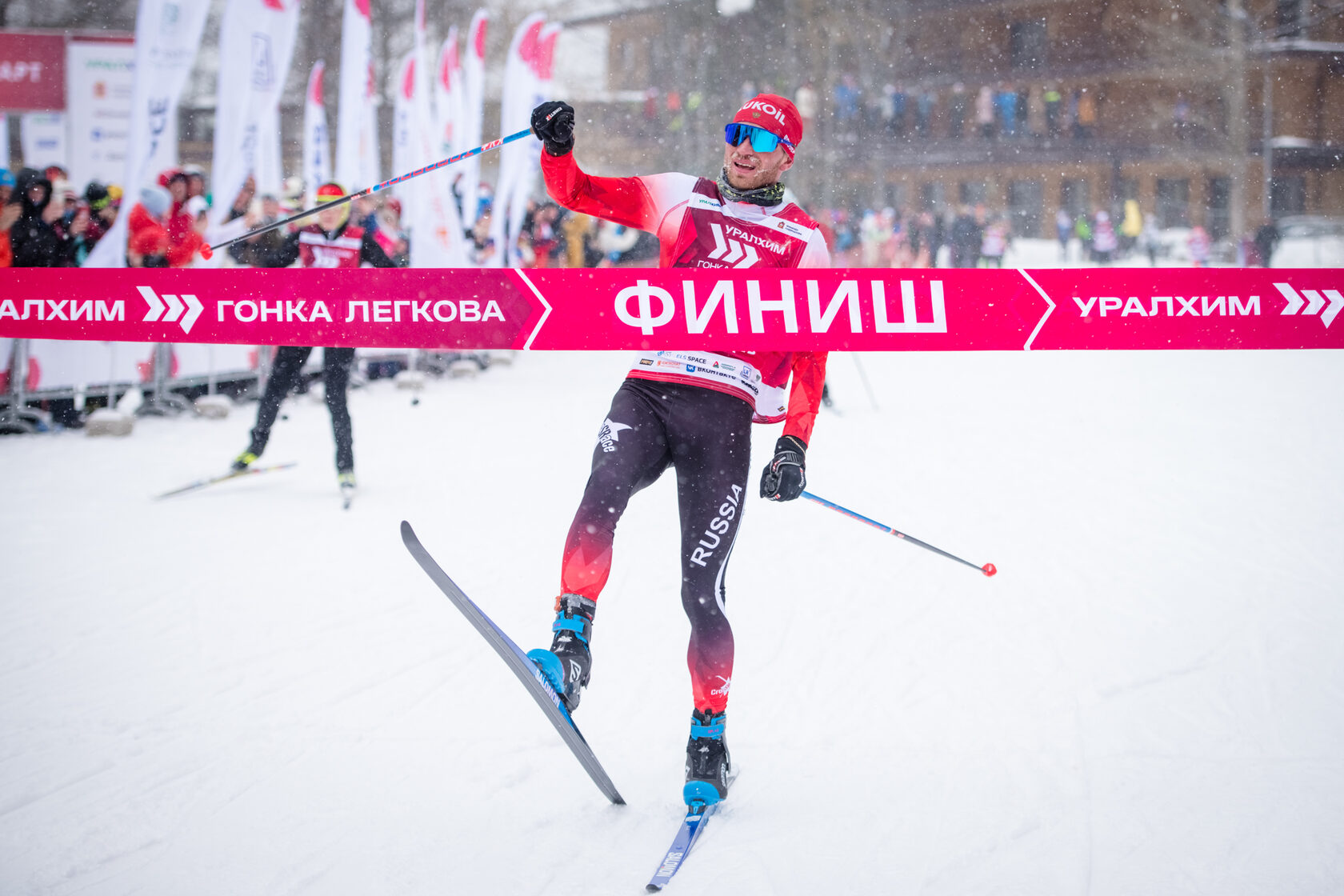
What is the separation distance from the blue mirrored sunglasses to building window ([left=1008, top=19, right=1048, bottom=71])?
3749 cm

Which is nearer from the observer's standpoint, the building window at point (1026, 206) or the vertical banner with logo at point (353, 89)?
the vertical banner with logo at point (353, 89)

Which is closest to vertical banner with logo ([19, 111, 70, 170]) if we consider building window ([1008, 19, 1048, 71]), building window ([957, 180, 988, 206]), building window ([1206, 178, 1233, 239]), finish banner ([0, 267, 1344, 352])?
finish banner ([0, 267, 1344, 352])

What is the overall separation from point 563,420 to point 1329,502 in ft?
22.4

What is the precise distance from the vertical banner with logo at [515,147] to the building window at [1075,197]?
25.4 metres

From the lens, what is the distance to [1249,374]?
14727 millimetres

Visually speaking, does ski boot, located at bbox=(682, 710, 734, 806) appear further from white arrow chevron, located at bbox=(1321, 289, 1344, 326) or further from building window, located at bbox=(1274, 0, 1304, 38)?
building window, located at bbox=(1274, 0, 1304, 38)

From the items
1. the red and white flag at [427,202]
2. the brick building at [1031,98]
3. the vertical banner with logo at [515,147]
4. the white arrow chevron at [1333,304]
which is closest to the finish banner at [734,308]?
the white arrow chevron at [1333,304]

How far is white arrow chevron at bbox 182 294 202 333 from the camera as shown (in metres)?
3.43

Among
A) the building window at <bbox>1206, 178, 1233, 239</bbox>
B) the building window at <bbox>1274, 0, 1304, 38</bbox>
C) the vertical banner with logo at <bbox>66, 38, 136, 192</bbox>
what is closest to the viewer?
the vertical banner with logo at <bbox>66, 38, 136, 192</bbox>

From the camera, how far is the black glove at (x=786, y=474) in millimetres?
3158

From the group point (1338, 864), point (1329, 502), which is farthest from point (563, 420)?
point (1338, 864)

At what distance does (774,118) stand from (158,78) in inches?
362

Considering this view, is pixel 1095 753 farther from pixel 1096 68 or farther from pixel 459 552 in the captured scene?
pixel 1096 68

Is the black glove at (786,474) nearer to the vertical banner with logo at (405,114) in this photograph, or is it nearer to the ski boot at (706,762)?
the ski boot at (706,762)
